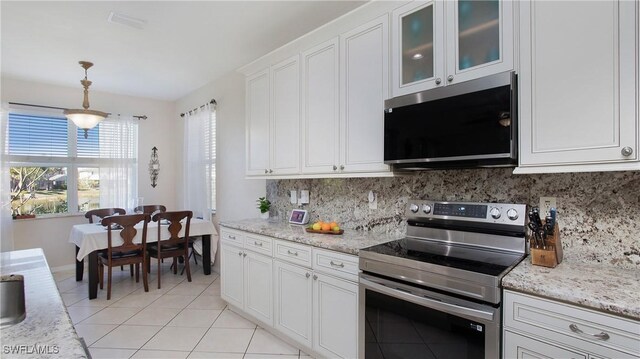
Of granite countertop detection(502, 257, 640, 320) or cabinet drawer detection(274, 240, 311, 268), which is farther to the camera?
cabinet drawer detection(274, 240, 311, 268)

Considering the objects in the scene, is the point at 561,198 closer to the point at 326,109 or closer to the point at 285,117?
the point at 326,109

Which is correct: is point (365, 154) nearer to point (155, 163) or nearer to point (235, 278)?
point (235, 278)

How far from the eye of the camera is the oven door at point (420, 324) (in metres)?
1.37

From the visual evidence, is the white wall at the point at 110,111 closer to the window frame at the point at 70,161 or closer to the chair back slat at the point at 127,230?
the window frame at the point at 70,161

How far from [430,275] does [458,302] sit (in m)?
0.16

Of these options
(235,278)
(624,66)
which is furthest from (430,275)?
(235,278)

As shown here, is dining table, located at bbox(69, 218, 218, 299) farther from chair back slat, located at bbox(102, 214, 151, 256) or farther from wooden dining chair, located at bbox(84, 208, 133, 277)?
wooden dining chair, located at bbox(84, 208, 133, 277)

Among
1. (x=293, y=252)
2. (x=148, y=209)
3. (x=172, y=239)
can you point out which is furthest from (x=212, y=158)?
(x=293, y=252)

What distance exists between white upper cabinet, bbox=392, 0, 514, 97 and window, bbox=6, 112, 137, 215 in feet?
15.3

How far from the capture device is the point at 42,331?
3.01 ft

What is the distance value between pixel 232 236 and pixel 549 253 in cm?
242

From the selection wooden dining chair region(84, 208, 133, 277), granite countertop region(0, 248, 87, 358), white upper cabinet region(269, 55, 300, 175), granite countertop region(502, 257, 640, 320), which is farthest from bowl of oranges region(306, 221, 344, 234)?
wooden dining chair region(84, 208, 133, 277)

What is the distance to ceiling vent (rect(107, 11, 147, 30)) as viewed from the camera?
2564 mm

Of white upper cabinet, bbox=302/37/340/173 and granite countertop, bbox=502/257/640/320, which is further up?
white upper cabinet, bbox=302/37/340/173
